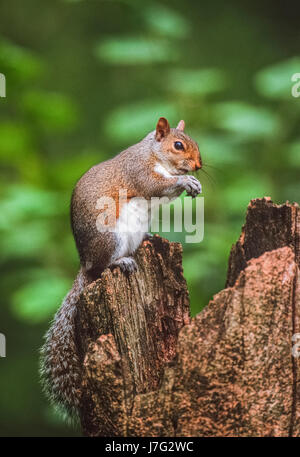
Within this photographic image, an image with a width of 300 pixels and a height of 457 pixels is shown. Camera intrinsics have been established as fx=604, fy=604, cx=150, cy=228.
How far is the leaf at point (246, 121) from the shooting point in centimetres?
246

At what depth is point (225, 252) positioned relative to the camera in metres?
2.35

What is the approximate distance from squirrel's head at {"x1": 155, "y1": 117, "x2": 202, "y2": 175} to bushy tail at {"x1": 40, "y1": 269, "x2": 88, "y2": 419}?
20.4 inches

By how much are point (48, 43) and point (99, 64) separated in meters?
0.32

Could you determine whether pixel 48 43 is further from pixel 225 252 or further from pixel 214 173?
pixel 225 252

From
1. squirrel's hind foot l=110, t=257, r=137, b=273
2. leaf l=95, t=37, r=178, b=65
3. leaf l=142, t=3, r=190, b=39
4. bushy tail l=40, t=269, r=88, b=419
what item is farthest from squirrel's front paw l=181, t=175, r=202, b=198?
leaf l=142, t=3, r=190, b=39

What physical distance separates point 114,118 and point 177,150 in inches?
36.3

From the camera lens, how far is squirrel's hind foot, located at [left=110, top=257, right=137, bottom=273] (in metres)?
1.39

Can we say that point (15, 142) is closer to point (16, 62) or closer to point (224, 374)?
point (16, 62)

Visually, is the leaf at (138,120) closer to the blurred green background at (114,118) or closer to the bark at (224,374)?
the blurred green background at (114,118)

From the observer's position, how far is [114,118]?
260cm

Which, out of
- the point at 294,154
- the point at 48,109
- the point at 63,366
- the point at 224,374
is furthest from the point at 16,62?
the point at 224,374

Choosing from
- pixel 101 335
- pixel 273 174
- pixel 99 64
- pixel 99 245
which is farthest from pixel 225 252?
pixel 99 64

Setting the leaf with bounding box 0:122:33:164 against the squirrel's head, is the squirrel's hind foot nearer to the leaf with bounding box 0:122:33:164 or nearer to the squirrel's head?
the squirrel's head

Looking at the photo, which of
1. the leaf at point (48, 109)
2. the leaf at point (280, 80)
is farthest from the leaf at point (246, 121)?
the leaf at point (48, 109)
